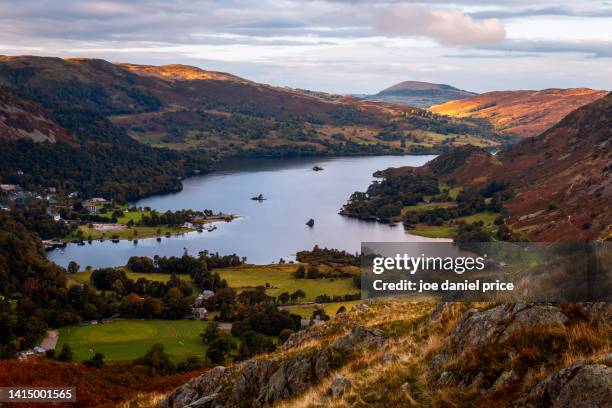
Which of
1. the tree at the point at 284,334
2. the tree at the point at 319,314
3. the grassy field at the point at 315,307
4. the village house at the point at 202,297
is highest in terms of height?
the tree at the point at 284,334

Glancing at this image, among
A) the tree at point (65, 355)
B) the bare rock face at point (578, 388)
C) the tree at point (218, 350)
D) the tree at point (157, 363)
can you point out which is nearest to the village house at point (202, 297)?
the tree at point (218, 350)

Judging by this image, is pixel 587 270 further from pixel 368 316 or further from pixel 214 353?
pixel 214 353

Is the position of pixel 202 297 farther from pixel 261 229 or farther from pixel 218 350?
pixel 261 229

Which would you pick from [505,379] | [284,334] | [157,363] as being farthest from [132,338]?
[505,379]

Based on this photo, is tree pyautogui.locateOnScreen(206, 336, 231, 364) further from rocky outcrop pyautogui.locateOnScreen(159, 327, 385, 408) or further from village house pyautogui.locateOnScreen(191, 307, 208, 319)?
rocky outcrop pyautogui.locateOnScreen(159, 327, 385, 408)

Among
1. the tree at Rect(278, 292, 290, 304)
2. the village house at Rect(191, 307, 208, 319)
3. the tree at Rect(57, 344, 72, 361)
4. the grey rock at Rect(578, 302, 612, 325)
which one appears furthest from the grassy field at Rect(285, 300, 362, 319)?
the grey rock at Rect(578, 302, 612, 325)

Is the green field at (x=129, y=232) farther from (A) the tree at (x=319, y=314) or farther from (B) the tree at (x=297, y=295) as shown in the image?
(A) the tree at (x=319, y=314)

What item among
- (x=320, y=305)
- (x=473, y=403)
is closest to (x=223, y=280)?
(x=320, y=305)
